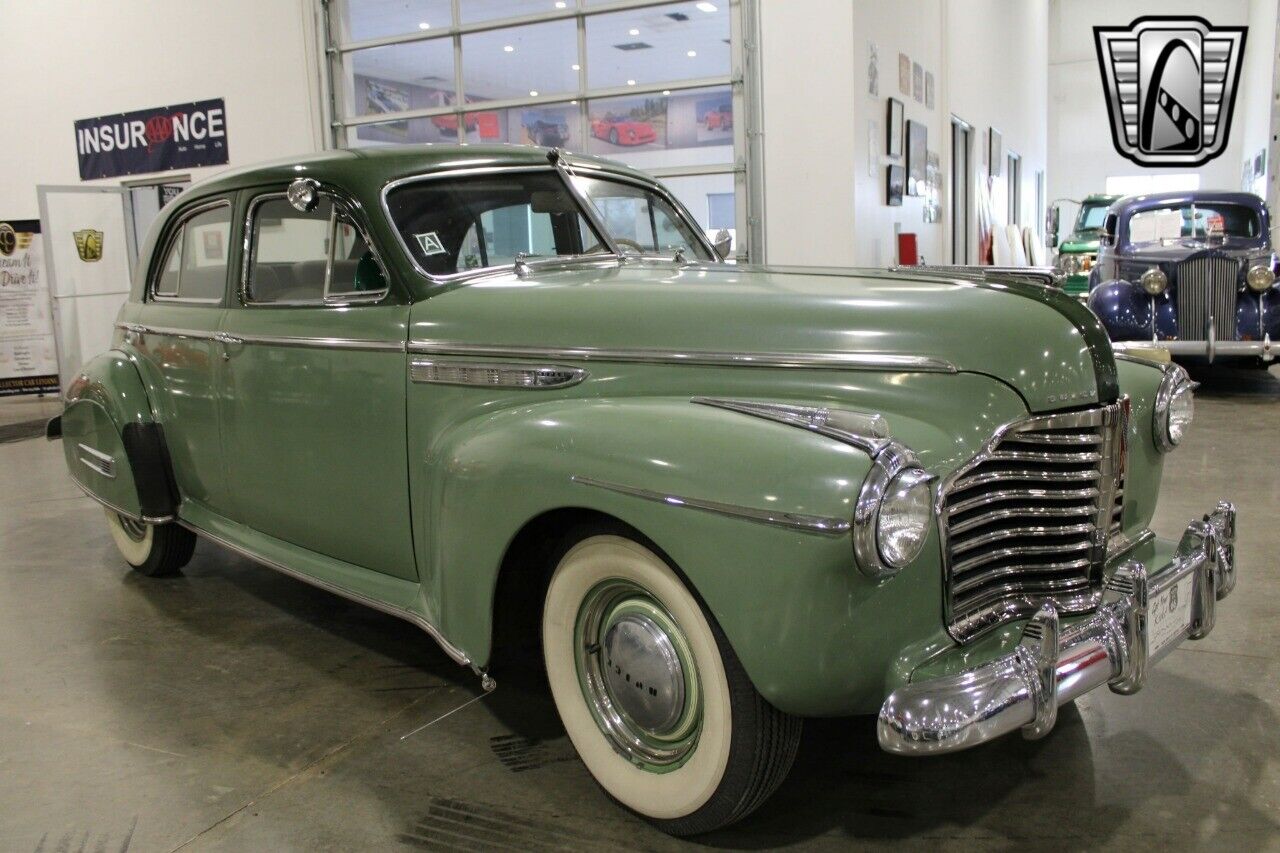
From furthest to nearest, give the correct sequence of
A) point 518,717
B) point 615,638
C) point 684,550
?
1. point 518,717
2. point 615,638
3. point 684,550

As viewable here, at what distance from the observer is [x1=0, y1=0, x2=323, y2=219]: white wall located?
1034 cm

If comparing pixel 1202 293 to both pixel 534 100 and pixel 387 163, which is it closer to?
pixel 534 100

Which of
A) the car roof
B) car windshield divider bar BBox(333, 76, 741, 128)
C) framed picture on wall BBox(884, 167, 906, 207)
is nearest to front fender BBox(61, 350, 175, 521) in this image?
the car roof

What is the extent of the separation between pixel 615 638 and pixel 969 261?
13.9 m

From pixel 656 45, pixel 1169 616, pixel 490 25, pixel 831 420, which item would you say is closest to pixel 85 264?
pixel 490 25

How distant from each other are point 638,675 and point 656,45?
787cm

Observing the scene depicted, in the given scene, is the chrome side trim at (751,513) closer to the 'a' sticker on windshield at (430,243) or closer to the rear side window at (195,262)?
the 'a' sticker on windshield at (430,243)

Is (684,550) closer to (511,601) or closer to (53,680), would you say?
(511,601)

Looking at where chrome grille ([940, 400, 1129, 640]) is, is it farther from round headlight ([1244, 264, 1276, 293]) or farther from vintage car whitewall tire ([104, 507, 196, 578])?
round headlight ([1244, 264, 1276, 293])

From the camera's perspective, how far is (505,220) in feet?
10.9

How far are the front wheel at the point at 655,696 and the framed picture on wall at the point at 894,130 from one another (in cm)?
789

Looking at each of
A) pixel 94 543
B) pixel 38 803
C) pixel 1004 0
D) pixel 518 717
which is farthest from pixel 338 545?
pixel 1004 0

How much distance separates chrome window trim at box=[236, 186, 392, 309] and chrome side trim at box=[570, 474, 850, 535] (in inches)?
49.0

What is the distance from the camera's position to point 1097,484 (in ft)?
7.50
